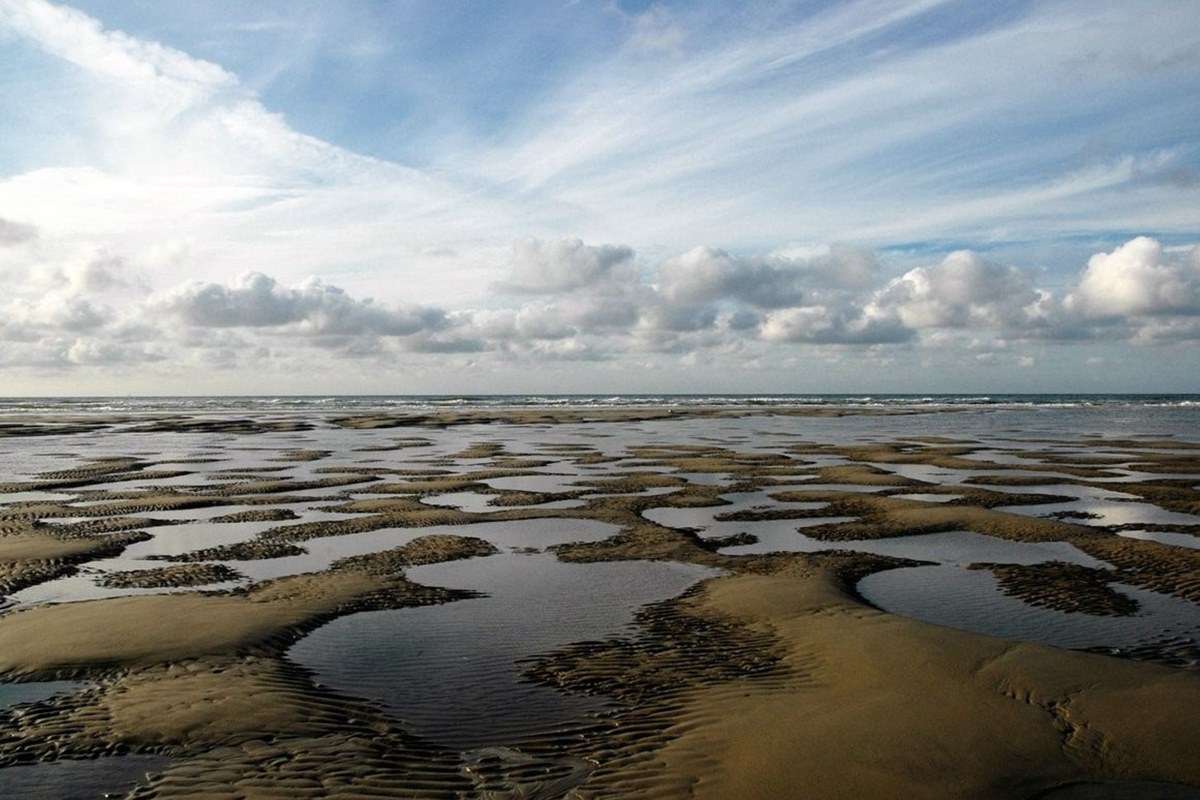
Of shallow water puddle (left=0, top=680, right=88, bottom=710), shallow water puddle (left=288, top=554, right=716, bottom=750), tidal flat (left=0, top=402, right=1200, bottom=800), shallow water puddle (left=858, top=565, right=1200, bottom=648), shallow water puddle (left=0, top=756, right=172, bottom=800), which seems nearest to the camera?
shallow water puddle (left=0, top=756, right=172, bottom=800)

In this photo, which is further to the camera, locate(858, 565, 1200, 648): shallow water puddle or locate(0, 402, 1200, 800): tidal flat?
locate(858, 565, 1200, 648): shallow water puddle

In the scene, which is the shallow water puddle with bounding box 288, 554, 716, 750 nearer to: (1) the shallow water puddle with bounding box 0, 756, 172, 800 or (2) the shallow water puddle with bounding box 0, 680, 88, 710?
(1) the shallow water puddle with bounding box 0, 756, 172, 800

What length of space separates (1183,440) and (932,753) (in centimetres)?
5497

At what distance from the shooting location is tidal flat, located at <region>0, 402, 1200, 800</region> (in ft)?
25.8

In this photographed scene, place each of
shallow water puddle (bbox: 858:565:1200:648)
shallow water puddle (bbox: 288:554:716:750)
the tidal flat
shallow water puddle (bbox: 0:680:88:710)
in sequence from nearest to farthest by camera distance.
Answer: the tidal flat < shallow water puddle (bbox: 288:554:716:750) < shallow water puddle (bbox: 0:680:88:710) < shallow water puddle (bbox: 858:565:1200:648)

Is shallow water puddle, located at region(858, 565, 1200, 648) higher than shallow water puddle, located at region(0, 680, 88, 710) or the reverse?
the reverse

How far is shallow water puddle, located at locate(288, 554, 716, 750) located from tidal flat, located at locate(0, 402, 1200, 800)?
0.06 metres

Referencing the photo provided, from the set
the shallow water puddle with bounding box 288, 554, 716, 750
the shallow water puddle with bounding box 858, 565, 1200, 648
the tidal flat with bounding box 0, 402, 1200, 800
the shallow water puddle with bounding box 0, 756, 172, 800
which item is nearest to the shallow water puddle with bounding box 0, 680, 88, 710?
the tidal flat with bounding box 0, 402, 1200, 800

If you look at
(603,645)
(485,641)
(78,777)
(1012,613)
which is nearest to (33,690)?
(78,777)

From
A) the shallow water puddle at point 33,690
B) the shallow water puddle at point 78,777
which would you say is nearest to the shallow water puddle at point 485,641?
the shallow water puddle at point 78,777

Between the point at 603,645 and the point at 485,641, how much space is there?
1.77 m

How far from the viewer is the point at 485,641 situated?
11.8 m

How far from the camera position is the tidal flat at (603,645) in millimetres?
7871

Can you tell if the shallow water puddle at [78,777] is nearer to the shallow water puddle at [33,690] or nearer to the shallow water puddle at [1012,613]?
the shallow water puddle at [33,690]
